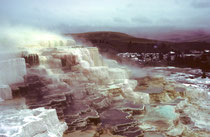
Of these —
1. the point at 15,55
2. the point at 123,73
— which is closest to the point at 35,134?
the point at 15,55

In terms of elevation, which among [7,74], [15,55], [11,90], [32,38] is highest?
[32,38]

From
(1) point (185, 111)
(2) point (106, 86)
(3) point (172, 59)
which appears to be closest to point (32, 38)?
(2) point (106, 86)

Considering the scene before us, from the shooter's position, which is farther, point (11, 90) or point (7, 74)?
point (7, 74)

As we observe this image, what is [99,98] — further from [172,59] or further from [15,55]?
[172,59]

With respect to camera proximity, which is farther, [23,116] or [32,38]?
[32,38]

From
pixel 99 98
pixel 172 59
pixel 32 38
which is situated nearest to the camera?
pixel 99 98

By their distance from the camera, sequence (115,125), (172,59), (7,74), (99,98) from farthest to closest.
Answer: (172,59) < (99,98) < (7,74) < (115,125)

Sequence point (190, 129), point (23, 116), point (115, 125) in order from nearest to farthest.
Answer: point (23, 116), point (115, 125), point (190, 129)

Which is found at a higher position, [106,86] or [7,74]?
[7,74]

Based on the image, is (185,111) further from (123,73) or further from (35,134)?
(35,134)
